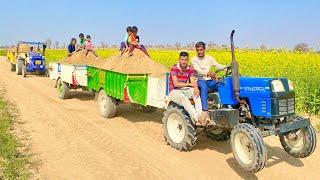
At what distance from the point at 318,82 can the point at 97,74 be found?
6.00 meters

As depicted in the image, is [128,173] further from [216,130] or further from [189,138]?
[216,130]

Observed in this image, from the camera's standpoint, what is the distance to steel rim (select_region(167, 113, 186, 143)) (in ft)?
23.5

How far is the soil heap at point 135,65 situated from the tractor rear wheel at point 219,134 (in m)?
2.39

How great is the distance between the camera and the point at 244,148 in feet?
18.6

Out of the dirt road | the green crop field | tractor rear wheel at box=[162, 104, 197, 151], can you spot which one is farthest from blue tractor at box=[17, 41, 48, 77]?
tractor rear wheel at box=[162, 104, 197, 151]

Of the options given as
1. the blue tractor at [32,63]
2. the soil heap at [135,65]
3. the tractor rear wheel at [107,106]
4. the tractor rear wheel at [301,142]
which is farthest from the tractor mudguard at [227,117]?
the blue tractor at [32,63]

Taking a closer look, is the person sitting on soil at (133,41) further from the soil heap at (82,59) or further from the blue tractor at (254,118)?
the blue tractor at (254,118)

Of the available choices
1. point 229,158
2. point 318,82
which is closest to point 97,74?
point 229,158

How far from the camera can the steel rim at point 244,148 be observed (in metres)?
5.52

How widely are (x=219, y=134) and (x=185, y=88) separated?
1.30 m

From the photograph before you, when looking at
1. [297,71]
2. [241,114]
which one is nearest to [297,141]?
[241,114]

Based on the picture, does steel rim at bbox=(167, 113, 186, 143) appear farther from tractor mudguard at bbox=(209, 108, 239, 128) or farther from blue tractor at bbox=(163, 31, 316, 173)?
tractor mudguard at bbox=(209, 108, 239, 128)

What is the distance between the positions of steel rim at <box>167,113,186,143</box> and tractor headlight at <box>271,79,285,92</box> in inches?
75.3

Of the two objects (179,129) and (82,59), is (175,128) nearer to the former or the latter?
(179,129)
